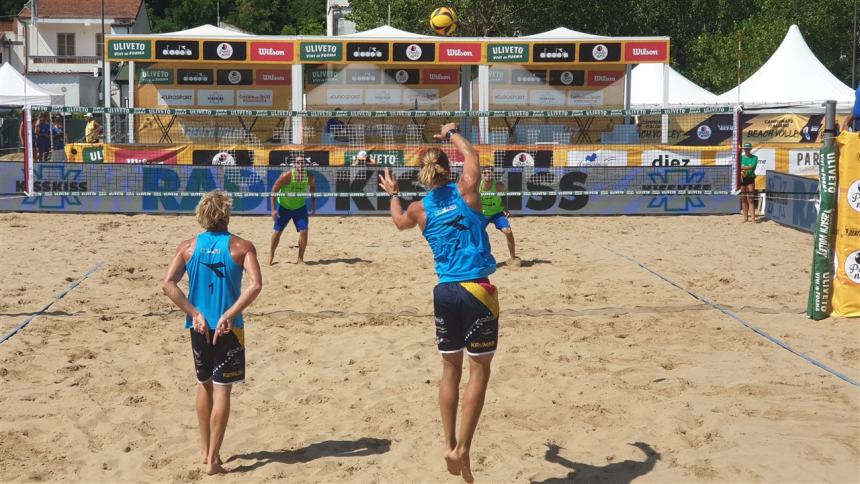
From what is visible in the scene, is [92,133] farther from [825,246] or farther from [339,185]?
[825,246]

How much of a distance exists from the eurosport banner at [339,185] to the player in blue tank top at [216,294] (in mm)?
11556

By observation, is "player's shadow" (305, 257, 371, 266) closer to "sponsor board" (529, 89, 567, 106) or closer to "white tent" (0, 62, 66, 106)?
"sponsor board" (529, 89, 567, 106)

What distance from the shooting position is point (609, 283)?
11375 mm

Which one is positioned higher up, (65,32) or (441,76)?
(65,32)

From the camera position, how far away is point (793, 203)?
16.6m

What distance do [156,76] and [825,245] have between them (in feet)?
60.8

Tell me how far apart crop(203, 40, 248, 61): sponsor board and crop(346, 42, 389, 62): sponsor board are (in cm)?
246

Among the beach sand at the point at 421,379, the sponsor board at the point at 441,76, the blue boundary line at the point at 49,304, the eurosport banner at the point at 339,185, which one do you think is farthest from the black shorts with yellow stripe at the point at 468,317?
the sponsor board at the point at 441,76

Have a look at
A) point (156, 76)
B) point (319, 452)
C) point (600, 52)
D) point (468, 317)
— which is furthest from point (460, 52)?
point (468, 317)

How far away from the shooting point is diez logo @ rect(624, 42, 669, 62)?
23484 mm

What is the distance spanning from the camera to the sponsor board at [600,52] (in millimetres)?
23484

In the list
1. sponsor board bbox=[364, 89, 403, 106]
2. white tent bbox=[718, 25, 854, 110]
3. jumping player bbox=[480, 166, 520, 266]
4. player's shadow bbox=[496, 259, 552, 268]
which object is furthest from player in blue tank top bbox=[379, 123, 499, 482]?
white tent bbox=[718, 25, 854, 110]

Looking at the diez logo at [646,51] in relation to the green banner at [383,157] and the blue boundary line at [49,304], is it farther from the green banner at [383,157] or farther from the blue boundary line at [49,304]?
the blue boundary line at [49,304]

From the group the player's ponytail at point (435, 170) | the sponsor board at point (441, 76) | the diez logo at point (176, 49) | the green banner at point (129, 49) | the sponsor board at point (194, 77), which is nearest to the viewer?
the player's ponytail at point (435, 170)
